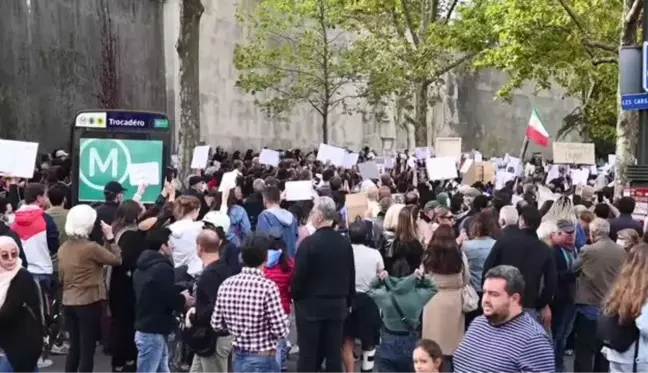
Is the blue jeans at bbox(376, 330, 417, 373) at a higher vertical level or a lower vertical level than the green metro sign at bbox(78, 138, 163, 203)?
lower

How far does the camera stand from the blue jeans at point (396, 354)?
8.12 meters

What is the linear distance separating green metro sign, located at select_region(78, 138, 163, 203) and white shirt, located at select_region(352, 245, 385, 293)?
175 inches

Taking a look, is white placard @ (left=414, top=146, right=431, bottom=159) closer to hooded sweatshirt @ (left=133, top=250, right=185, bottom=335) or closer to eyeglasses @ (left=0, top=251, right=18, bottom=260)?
hooded sweatshirt @ (left=133, top=250, right=185, bottom=335)

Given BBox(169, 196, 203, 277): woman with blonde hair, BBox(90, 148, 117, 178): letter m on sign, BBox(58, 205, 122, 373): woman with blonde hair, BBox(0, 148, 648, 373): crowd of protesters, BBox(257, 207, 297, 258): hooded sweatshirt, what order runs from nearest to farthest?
BBox(0, 148, 648, 373): crowd of protesters < BBox(58, 205, 122, 373): woman with blonde hair < BBox(169, 196, 203, 277): woman with blonde hair < BBox(257, 207, 297, 258): hooded sweatshirt < BBox(90, 148, 117, 178): letter m on sign

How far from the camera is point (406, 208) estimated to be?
10039 millimetres

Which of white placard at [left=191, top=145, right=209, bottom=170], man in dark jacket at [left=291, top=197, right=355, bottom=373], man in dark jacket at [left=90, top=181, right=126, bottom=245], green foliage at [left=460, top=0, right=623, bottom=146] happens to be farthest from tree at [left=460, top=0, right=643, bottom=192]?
man in dark jacket at [left=291, top=197, right=355, bottom=373]

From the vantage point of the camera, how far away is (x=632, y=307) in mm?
6242

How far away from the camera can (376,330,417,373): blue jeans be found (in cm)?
812

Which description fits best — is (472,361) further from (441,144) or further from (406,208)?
(441,144)

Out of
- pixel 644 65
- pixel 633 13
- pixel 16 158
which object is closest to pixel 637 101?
pixel 644 65

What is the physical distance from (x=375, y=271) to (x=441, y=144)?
17793mm

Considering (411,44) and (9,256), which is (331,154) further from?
(411,44)

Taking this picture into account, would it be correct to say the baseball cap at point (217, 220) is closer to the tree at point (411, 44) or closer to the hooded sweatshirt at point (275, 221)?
the hooded sweatshirt at point (275, 221)

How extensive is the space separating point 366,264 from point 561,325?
214cm
